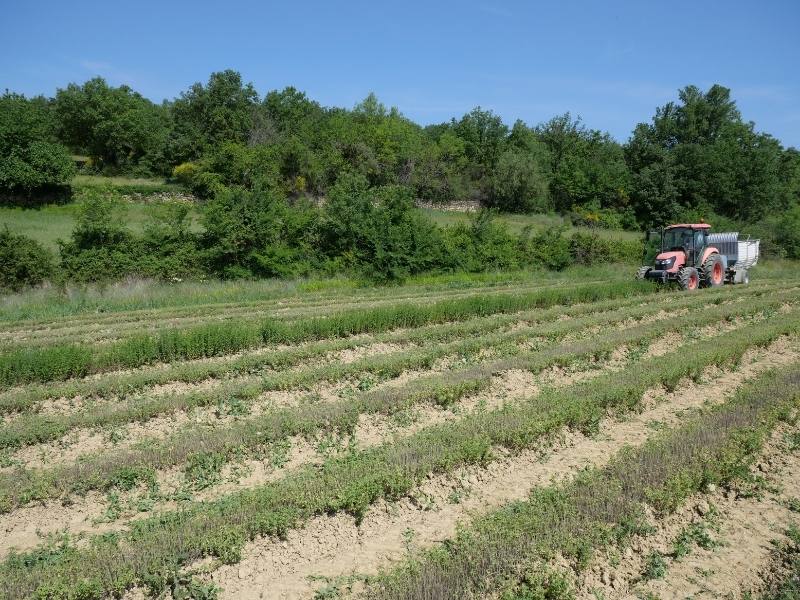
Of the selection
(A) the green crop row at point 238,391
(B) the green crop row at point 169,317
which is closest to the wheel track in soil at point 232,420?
(A) the green crop row at point 238,391

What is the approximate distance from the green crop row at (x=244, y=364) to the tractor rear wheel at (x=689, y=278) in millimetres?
4172

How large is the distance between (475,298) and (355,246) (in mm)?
9894

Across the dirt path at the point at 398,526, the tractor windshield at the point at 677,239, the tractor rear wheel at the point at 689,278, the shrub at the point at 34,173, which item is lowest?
the dirt path at the point at 398,526

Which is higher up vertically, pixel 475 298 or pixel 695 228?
pixel 695 228

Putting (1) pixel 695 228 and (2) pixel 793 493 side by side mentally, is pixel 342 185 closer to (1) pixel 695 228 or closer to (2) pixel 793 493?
(1) pixel 695 228

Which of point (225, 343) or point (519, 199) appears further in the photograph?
point (519, 199)

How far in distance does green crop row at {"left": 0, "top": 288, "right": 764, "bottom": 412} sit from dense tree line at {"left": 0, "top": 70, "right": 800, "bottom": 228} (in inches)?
1309

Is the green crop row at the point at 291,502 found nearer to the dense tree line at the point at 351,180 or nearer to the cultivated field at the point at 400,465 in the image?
the cultivated field at the point at 400,465

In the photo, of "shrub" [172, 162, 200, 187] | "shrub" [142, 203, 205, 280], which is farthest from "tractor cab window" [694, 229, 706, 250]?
"shrub" [172, 162, 200, 187]

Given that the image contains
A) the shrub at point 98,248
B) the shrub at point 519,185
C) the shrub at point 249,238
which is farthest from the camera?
the shrub at point 519,185

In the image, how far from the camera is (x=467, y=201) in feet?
189

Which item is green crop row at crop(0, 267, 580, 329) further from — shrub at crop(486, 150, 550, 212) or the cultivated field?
shrub at crop(486, 150, 550, 212)

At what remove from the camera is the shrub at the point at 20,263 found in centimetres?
1959

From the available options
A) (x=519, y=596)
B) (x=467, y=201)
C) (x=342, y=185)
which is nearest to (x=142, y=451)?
(x=519, y=596)
